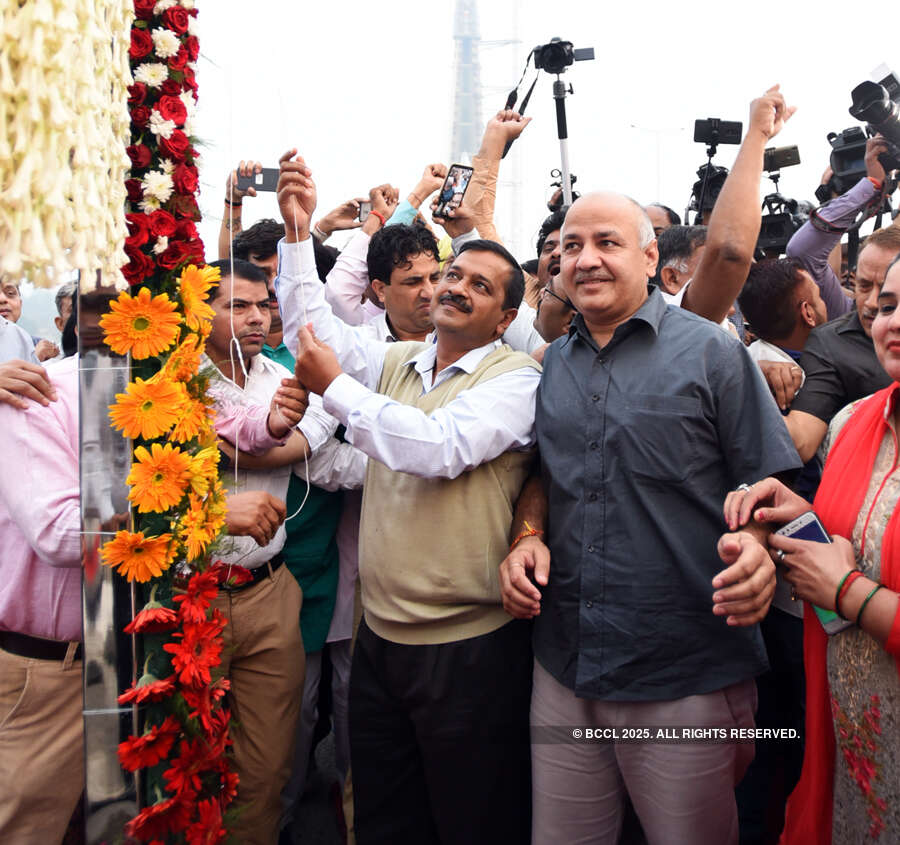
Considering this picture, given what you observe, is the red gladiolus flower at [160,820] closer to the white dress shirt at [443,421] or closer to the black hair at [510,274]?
the white dress shirt at [443,421]

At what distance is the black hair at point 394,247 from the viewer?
3369 millimetres

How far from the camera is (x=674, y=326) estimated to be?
2131 millimetres

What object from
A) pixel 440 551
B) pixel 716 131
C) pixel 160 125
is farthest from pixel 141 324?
pixel 716 131

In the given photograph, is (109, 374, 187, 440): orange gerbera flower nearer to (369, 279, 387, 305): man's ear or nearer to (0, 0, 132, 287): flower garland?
(0, 0, 132, 287): flower garland

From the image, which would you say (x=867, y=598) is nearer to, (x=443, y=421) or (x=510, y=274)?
(x=443, y=421)

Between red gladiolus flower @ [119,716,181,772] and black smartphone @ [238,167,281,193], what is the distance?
69.1 inches

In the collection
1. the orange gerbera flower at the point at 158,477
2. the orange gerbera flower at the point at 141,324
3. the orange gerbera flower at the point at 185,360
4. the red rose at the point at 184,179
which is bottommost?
the orange gerbera flower at the point at 158,477

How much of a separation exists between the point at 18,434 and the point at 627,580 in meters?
1.60

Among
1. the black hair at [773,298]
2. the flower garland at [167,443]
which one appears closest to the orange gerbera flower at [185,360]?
the flower garland at [167,443]

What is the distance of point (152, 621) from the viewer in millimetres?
1934

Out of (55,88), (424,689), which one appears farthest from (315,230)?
(55,88)

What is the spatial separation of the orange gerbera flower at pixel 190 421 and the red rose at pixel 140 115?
2.30 feet

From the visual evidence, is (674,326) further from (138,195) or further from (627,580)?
(138,195)

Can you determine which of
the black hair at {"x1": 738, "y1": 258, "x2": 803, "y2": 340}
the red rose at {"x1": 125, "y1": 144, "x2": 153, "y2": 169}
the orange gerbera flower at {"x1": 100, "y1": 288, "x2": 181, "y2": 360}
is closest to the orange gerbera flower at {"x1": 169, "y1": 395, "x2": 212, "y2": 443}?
the orange gerbera flower at {"x1": 100, "y1": 288, "x2": 181, "y2": 360}
